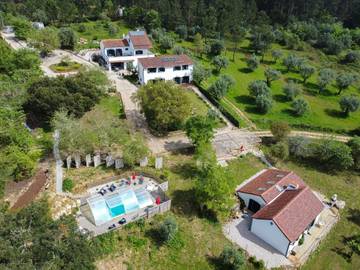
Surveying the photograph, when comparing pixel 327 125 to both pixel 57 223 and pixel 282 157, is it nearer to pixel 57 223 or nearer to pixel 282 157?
pixel 282 157

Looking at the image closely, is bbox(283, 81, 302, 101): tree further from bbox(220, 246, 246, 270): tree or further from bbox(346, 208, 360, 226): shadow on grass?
bbox(220, 246, 246, 270): tree

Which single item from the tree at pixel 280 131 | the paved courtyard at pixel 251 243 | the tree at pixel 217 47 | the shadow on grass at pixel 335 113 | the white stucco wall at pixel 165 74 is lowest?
the paved courtyard at pixel 251 243

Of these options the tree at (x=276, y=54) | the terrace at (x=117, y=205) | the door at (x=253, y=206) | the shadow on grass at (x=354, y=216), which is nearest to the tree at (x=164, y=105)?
the terrace at (x=117, y=205)

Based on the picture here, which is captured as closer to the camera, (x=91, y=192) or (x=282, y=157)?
(x=91, y=192)

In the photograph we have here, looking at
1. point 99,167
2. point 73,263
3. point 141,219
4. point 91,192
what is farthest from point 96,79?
point 73,263

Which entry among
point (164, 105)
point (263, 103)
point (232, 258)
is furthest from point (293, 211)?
point (263, 103)

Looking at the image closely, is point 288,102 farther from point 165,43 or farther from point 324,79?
point 165,43

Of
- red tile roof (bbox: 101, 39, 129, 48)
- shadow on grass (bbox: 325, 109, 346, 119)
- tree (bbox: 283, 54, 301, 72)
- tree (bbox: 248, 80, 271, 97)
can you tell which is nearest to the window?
red tile roof (bbox: 101, 39, 129, 48)

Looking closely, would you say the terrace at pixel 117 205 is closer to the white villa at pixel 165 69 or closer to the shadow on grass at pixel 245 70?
the white villa at pixel 165 69
